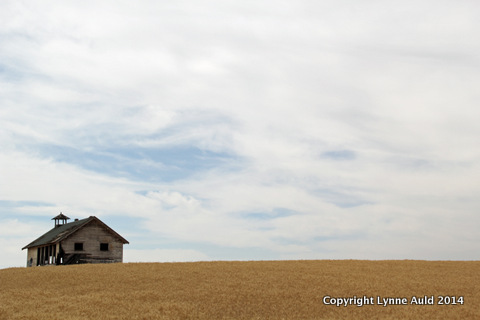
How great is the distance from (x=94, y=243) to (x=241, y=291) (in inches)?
1221

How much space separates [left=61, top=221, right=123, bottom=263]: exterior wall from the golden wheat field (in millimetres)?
14110

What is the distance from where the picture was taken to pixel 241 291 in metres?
26.2

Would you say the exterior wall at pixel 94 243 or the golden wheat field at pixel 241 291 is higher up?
the exterior wall at pixel 94 243

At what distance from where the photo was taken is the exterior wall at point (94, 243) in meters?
51.7

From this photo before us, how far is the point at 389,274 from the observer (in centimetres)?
3319

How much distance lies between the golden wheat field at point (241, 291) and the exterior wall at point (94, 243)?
14.1 meters

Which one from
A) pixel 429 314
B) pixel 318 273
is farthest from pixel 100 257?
pixel 429 314

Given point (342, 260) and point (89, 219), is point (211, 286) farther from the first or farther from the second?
point (89, 219)

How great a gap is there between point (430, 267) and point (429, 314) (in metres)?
16.9
